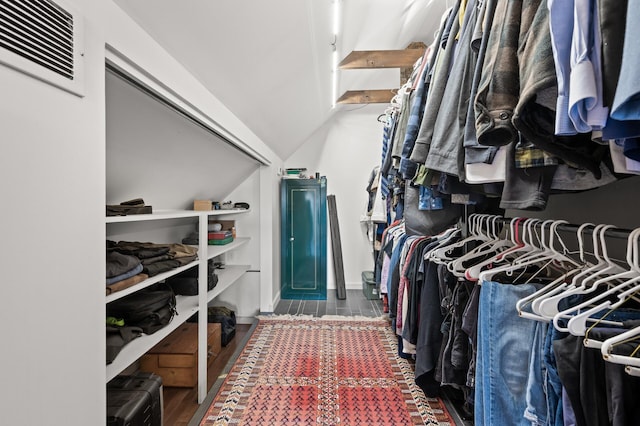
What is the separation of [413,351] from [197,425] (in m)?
1.32

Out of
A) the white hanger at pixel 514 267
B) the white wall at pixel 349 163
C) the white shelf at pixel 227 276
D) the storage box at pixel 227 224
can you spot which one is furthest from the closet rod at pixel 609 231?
the white wall at pixel 349 163

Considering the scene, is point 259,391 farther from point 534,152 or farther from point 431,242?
point 534,152

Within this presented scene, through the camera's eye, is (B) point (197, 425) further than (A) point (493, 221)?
Yes

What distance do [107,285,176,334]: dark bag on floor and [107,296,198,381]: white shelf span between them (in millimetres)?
33

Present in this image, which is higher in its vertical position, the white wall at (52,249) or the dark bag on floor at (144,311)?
the white wall at (52,249)

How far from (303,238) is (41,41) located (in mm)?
3628

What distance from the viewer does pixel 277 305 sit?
3953 mm

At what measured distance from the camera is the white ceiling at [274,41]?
1.23 m

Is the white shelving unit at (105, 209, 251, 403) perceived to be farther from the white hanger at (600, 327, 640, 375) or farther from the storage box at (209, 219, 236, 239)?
the white hanger at (600, 327, 640, 375)

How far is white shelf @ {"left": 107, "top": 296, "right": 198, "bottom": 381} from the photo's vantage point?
125 cm

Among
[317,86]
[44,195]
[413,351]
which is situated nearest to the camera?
[44,195]

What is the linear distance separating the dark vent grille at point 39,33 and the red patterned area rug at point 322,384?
6.27ft

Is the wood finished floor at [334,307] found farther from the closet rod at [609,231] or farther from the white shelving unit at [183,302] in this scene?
the closet rod at [609,231]

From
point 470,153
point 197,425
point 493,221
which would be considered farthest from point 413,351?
point 470,153
